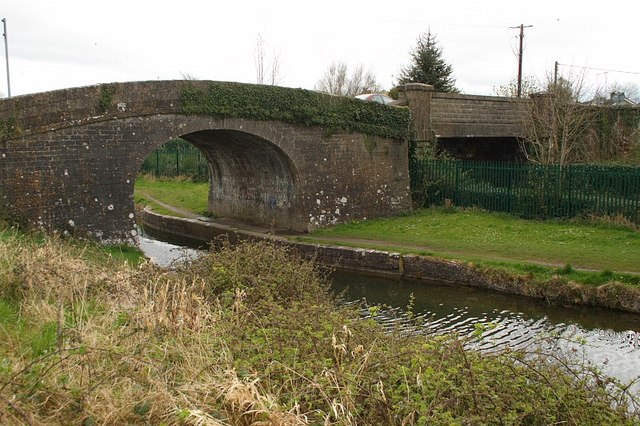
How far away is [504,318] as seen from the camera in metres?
10.8

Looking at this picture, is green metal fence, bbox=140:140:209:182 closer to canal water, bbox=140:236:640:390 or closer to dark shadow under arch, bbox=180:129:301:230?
dark shadow under arch, bbox=180:129:301:230

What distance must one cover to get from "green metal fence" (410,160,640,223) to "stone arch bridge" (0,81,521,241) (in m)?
1.00

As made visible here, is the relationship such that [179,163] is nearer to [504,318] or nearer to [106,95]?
[106,95]

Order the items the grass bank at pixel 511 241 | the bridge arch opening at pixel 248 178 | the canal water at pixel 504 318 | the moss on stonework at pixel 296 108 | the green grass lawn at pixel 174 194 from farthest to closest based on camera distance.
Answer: the green grass lawn at pixel 174 194 < the bridge arch opening at pixel 248 178 < the moss on stonework at pixel 296 108 < the grass bank at pixel 511 241 < the canal water at pixel 504 318

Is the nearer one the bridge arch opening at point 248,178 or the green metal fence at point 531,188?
the green metal fence at point 531,188

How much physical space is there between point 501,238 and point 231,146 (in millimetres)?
8084

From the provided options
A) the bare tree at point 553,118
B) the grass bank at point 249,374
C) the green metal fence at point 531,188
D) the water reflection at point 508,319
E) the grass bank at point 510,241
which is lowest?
the water reflection at point 508,319

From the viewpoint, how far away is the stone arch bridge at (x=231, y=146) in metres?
13.4

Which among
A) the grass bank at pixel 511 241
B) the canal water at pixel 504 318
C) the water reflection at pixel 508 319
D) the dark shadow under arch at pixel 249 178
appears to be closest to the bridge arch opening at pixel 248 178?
the dark shadow under arch at pixel 249 178

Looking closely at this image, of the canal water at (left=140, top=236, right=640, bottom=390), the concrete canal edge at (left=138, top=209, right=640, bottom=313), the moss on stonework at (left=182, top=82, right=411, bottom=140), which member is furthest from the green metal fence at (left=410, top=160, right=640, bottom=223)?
the canal water at (left=140, top=236, right=640, bottom=390)

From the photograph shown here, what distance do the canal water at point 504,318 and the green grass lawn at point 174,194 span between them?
10.2 meters

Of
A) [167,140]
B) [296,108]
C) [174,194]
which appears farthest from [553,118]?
[174,194]

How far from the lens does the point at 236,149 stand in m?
18.7

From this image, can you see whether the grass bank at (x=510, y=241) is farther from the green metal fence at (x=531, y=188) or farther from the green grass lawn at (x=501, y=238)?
the green metal fence at (x=531, y=188)
